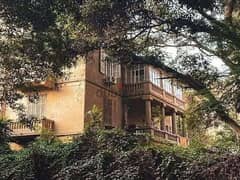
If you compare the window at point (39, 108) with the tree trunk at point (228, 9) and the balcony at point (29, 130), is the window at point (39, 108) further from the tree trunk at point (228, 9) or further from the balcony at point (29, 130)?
the tree trunk at point (228, 9)

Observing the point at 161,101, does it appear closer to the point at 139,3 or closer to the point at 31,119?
the point at 31,119

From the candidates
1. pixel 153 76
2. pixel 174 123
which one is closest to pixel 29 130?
pixel 153 76

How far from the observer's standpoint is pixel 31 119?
44.1 ft

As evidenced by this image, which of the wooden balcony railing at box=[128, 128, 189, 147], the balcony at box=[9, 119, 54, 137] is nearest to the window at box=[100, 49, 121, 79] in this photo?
the wooden balcony railing at box=[128, 128, 189, 147]

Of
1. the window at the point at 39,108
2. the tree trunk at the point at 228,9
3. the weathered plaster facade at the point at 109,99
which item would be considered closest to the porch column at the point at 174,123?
the weathered plaster facade at the point at 109,99

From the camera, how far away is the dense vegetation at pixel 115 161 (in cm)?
830

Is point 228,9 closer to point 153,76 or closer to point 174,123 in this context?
point 153,76

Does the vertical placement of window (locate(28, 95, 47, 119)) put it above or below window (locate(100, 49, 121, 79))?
below

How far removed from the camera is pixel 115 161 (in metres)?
9.35

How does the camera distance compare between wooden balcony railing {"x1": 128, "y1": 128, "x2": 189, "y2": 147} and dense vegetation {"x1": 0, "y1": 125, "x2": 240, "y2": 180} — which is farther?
wooden balcony railing {"x1": 128, "y1": 128, "x2": 189, "y2": 147}

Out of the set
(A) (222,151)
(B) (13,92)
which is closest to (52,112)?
(B) (13,92)

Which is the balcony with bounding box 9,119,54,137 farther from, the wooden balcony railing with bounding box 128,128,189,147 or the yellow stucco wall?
the wooden balcony railing with bounding box 128,128,189,147

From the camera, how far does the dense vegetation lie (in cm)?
830

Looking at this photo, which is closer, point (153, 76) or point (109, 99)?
point (109, 99)
